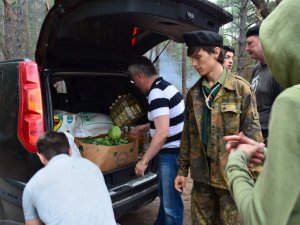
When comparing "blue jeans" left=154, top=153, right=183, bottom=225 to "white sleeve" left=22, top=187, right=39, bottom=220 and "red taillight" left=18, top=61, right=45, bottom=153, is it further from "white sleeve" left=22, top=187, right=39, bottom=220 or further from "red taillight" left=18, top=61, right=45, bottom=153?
"white sleeve" left=22, top=187, right=39, bottom=220

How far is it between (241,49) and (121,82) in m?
4.84

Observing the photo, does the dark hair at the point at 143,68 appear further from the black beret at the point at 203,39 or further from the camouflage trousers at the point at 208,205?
the camouflage trousers at the point at 208,205

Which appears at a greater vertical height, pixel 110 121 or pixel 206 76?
pixel 206 76

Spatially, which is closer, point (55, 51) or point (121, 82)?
point (55, 51)

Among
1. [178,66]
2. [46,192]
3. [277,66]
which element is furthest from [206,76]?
[178,66]

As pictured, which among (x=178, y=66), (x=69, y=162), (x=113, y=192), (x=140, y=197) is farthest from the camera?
(x=178, y=66)

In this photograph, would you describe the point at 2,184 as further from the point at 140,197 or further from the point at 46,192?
the point at 140,197

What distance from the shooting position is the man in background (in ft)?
7.07

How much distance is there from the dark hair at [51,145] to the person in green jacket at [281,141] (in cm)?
153

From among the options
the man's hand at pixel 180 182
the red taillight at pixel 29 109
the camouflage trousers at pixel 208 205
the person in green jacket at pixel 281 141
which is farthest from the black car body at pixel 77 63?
the person in green jacket at pixel 281 141

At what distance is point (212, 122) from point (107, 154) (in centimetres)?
107

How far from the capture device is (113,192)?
306 cm

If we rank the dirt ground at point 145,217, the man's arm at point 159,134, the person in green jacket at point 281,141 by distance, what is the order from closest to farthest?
the person in green jacket at point 281,141 → the man's arm at point 159,134 → the dirt ground at point 145,217

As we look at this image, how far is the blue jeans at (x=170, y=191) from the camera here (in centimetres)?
316
